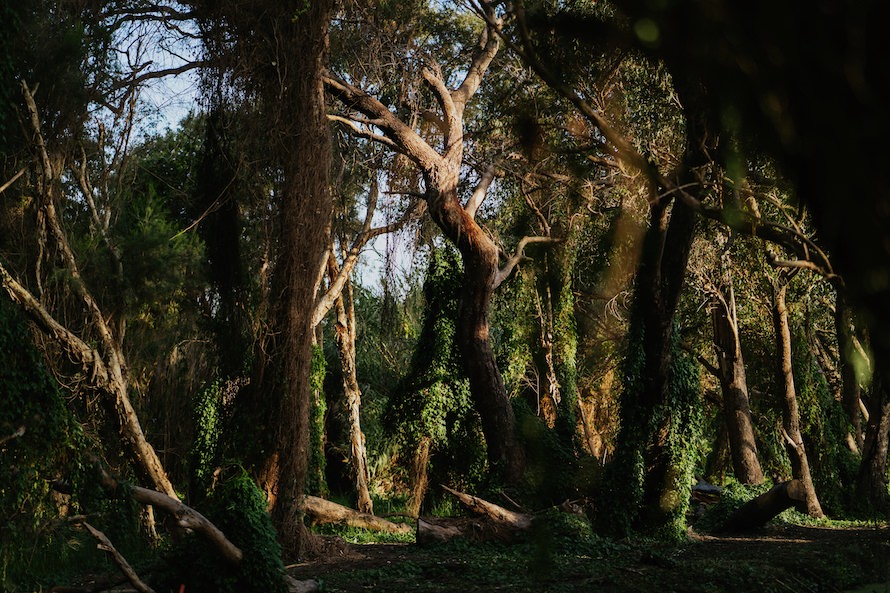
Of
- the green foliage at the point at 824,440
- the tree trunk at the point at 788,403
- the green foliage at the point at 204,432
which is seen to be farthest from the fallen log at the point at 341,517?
the green foliage at the point at 824,440

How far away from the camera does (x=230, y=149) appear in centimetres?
1155

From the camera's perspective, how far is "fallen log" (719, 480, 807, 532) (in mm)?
14008

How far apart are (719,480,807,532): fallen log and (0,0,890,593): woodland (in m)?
0.06

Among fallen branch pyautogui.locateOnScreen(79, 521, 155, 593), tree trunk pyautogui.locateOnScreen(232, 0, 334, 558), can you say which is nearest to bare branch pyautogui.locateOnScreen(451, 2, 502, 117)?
tree trunk pyautogui.locateOnScreen(232, 0, 334, 558)

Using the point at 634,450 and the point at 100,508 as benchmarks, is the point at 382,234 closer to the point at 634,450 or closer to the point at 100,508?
the point at 634,450

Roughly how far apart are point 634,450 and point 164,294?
990 cm

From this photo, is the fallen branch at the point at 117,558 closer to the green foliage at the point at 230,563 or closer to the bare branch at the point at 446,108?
the green foliage at the point at 230,563

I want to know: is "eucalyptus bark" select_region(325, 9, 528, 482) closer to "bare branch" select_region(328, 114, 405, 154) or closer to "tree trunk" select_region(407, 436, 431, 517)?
"bare branch" select_region(328, 114, 405, 154)

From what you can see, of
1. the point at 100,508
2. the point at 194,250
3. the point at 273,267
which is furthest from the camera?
the point at 194,250

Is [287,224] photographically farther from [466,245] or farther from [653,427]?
[653,427]

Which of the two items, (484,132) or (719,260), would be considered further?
(719,260)

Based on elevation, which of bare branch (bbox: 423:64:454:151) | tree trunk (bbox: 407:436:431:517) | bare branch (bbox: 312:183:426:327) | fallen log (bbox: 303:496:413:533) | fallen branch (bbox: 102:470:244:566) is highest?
bare branch (bbox: 423:64:454:151)

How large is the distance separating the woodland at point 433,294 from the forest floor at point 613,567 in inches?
3.1

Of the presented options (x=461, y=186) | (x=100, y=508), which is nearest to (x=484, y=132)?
(x=461, y=186)
